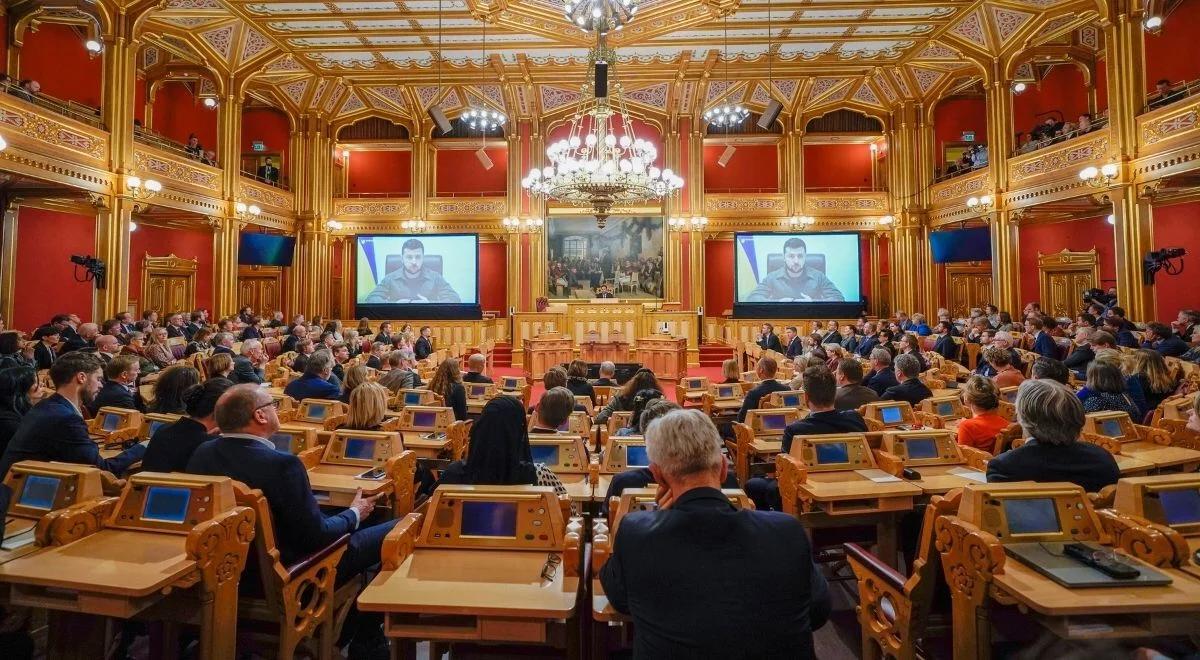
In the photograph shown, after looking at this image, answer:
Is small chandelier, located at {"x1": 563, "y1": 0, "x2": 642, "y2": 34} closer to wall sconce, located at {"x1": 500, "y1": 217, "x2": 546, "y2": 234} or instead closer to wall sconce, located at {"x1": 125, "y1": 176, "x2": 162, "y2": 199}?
wall sconce, located at {"x1": 500, "y1": 217, "x2": 546, "y2": 234}

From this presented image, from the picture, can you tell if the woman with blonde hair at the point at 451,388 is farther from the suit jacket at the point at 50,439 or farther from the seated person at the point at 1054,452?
the seated person at the point at 1054,452

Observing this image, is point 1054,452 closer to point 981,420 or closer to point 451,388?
point 981,420

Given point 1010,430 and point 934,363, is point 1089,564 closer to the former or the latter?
point 1010,430

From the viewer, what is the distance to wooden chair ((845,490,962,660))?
81.9 inches

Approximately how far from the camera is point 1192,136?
8383 millimetres

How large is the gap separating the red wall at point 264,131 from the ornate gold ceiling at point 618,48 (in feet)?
4.10

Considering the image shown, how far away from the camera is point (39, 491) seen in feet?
7.75

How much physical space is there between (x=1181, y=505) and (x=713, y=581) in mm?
1835

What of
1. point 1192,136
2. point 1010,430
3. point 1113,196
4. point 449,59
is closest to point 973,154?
point 1113,196

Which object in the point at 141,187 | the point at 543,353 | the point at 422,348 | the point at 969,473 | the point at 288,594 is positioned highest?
the point at 141,187

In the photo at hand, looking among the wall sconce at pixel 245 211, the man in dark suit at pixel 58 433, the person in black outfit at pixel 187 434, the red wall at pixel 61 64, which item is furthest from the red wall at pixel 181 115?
the person in black outfit at pixel 187 434

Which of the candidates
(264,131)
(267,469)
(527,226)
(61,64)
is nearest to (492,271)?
(527,226)

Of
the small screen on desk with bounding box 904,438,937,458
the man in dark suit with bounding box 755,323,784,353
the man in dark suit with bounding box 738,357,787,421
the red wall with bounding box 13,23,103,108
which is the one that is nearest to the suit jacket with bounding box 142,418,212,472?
the small screen on desk with bounding box 904,438,937,458

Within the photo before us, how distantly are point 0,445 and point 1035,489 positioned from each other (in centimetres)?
483
